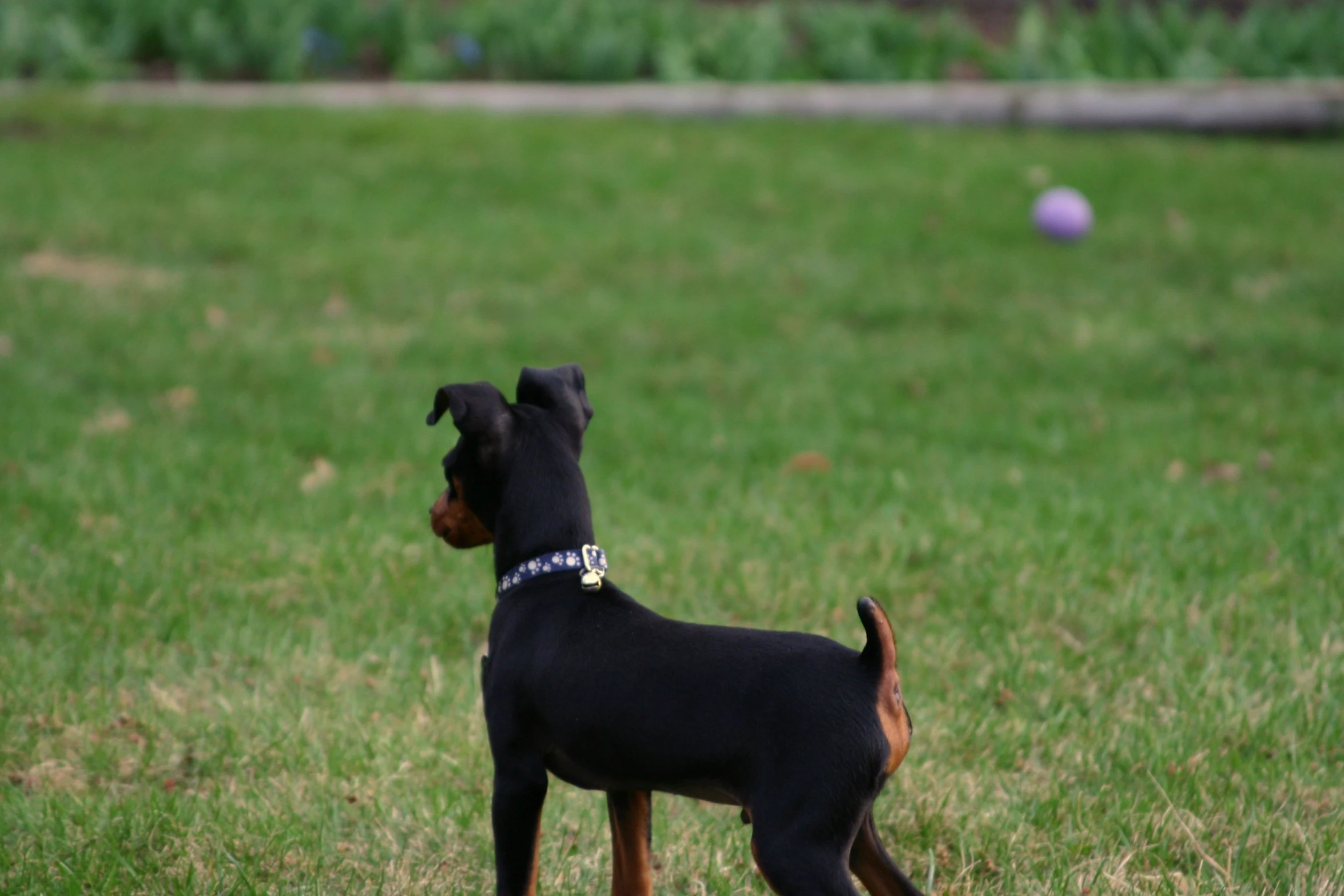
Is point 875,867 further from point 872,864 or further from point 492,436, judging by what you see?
point 492,436

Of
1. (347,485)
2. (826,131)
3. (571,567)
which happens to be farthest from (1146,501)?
(826,131)

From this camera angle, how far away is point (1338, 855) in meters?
3.07

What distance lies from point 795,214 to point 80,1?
6798mm

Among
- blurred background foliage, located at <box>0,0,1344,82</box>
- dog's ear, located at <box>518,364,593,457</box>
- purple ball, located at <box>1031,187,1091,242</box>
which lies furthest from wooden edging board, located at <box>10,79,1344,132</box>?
dog's ear, located at <box>518,364,593,457</box>

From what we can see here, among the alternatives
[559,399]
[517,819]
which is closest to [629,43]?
[559,399]

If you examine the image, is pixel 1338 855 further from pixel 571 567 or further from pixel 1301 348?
pixel 1301 348

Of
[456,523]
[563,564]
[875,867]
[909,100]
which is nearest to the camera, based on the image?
[875,867]

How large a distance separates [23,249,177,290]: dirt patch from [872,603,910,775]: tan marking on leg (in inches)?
263

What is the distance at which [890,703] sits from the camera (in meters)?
2.33

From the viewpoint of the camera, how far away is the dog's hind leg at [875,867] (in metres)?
2.50

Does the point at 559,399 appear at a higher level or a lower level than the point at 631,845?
higher

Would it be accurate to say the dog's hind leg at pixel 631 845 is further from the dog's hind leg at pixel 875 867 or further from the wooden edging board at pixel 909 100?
the wooden edging board at pixel 909 100

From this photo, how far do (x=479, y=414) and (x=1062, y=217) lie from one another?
23.9 ft

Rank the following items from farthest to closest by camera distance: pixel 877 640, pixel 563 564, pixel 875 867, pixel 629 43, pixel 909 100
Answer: pixel 629 43
pixel 909 100
pixel 563 564
pixel 875 867
pixel 877 640
